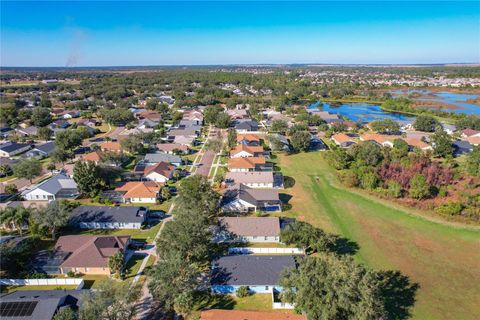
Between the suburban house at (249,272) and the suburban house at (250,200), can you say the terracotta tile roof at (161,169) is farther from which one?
the suburban house at (249,272)

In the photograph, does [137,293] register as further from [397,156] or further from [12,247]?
[397,156]

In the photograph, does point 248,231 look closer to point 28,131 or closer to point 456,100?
point 28,131

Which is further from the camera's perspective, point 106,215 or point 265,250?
point 106,215

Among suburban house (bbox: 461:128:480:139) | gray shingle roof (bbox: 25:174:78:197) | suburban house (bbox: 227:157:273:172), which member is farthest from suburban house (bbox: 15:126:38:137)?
suburban house (bbox: 461:128:480:139)

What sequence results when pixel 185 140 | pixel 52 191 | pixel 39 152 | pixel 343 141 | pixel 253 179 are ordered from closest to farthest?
pixel 52 191 < pixel 253 179 < pixel 39 152 < pixel 343 141 < pixel 185 140

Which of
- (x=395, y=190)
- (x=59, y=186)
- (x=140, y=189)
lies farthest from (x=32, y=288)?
(x=395, y=190)

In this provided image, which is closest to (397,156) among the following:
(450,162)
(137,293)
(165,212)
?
(450,162)

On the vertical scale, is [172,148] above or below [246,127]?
below

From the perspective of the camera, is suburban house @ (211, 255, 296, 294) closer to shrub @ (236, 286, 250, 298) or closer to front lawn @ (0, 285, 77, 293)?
shrub @ (236, 286, 250, 298)
